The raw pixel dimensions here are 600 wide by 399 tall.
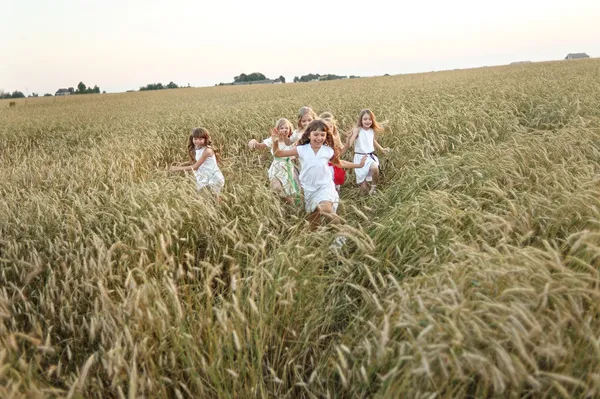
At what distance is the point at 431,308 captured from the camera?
1.95m

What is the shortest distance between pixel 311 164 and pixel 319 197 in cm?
38

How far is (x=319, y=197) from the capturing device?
441 centimetres

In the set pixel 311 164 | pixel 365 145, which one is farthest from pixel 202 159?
pixel 365 145

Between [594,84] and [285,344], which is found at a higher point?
[594,84]

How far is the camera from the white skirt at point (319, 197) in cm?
439

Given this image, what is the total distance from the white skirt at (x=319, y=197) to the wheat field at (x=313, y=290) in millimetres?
275

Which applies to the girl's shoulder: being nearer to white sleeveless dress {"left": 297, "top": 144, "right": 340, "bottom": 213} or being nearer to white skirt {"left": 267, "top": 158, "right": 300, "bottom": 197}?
white skirt {"left": 267, "top": 158, "right": 300, "bottom": 197}

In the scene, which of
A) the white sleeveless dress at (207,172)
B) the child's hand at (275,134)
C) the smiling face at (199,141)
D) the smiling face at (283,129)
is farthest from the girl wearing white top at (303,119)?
the smiling face at (199,141)

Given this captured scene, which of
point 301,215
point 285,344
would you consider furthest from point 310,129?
point 285,344

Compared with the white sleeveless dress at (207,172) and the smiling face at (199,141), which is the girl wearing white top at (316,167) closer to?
the white sleeveless dress at (207,172)

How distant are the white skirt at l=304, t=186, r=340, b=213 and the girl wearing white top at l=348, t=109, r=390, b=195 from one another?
1505 mm

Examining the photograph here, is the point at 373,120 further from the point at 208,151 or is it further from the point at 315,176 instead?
the point at 208,151

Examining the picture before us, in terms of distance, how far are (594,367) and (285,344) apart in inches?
59.3

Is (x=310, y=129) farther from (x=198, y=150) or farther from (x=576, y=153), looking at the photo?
(x=576, y=153)
